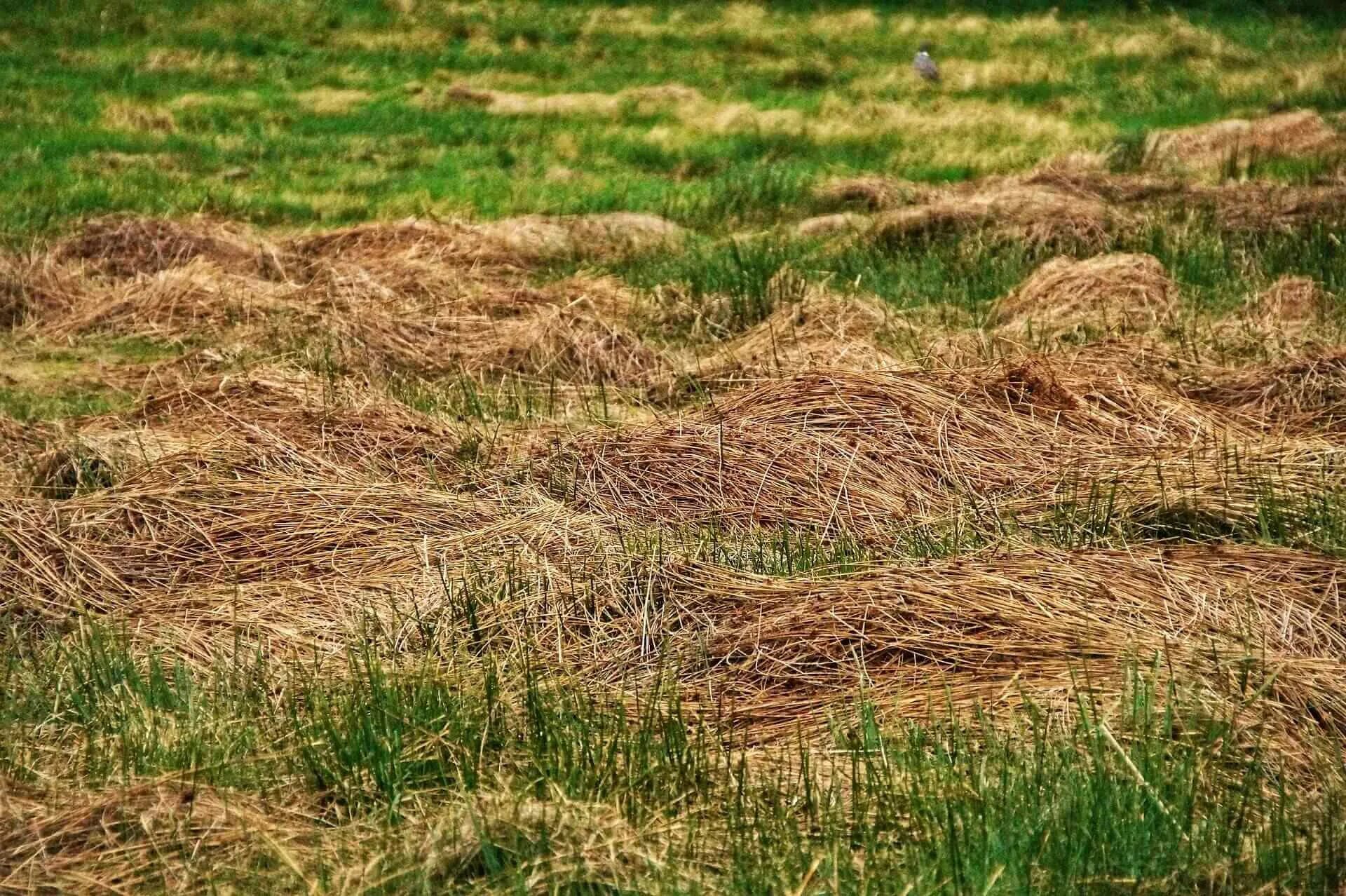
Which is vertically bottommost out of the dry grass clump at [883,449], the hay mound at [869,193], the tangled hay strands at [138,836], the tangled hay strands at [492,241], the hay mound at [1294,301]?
the hay mound at [869,193]

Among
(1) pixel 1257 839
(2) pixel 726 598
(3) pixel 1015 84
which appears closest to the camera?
(1) pixel 1257 839

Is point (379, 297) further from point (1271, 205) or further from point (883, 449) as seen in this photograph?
point (1271, 205)

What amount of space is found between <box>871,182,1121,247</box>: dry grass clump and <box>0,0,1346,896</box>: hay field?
0.05 m

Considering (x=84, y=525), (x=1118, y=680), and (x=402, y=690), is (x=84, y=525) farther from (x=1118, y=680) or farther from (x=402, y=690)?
(x=1118, y=680)

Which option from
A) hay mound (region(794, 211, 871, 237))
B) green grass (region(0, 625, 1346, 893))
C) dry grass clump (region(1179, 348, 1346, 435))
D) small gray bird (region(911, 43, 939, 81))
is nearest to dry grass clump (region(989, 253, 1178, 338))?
dry grass clump (region(1179, 348, 1346, 435))

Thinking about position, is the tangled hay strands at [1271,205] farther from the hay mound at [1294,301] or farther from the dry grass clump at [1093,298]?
the dry grass clump at [1093,298]

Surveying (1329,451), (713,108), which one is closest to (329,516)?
(1329,451)

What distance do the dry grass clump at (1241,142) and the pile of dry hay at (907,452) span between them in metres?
7.14

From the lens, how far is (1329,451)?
5.36 m

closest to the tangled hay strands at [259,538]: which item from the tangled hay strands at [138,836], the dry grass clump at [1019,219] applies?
the tangled hay strands at [138,836]

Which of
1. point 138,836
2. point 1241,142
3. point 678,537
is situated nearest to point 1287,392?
point 678,537

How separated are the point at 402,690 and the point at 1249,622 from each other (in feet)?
6.82

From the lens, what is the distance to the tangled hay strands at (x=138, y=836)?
3.01m

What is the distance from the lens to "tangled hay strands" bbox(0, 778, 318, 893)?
9.86 feet
